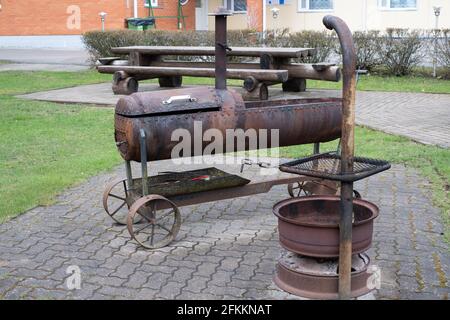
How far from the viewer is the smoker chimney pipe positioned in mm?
5285

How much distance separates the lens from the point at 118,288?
173 inches

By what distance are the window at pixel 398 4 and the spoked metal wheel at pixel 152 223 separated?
56.4 feet

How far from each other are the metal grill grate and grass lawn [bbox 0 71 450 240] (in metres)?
1.49

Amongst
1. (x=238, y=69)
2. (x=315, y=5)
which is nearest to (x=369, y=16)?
(x=315, y=5)

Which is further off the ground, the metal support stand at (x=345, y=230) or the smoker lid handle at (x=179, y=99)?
the smoker lid handle at (x=179, y=99)

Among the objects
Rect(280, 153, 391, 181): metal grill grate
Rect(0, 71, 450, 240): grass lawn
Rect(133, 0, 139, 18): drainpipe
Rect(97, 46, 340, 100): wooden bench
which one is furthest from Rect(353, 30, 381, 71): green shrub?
Rect(280, 153, 391, 181): metal grill grate

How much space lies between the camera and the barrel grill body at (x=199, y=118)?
5.05 meters

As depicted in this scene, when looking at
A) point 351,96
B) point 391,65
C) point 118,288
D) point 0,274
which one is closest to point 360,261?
point 351,96

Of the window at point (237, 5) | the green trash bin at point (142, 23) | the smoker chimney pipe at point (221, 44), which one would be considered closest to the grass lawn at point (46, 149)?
the smoker chimney pipe at point (221, 44)

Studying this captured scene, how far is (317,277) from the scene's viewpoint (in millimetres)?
4164

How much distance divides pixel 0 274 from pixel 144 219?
1297 millimetres

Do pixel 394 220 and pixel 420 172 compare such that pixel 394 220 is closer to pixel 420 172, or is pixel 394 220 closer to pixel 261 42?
pixel 420 172

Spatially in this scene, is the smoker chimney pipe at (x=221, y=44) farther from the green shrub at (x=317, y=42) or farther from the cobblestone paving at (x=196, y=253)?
the green shrub at (x=317, y=42)

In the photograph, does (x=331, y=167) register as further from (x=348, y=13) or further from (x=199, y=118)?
(x=348, y=13)
